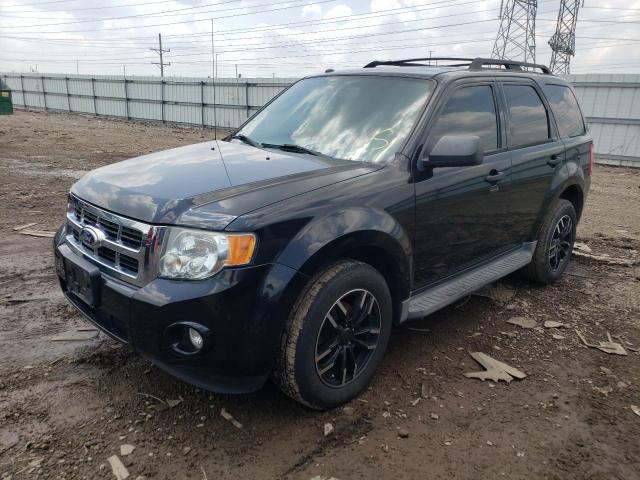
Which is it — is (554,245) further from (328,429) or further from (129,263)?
(129,263)

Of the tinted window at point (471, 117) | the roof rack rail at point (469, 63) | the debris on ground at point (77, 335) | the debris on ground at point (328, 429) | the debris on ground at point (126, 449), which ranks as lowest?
the debris on ground at point (77, 335)

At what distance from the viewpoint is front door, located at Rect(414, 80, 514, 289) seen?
3248 mm

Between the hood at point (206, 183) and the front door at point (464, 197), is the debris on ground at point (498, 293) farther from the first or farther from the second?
the hood at point (206, 183)

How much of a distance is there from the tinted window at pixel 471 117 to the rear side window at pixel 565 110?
1.12 meters

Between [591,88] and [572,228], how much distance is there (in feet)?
38.4

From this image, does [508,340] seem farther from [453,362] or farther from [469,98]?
[469,98]

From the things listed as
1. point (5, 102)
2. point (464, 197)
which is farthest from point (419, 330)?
point (5, 102)

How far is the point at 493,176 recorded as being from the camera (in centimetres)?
373

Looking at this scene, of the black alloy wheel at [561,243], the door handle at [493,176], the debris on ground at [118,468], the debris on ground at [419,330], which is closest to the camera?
the debris on ground at [118,468]

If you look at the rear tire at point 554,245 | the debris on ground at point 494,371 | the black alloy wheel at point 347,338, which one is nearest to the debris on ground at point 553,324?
the rear tire at point 554,245

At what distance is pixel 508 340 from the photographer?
3830 mm

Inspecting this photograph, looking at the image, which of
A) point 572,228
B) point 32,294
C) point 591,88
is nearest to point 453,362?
point 572,228

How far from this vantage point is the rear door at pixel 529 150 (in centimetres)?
406

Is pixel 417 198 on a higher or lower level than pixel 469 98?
lower
